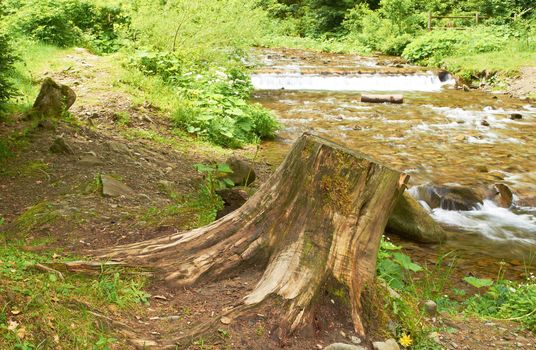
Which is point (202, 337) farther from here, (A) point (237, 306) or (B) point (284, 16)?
(B) point (284, 16)

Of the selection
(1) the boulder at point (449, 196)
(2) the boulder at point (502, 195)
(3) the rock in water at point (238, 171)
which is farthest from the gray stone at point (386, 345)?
(2) the boulder at point (502, 195)

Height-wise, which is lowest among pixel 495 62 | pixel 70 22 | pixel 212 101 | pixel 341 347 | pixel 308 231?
pixel 495 62

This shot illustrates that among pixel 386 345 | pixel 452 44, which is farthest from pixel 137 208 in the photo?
pixel 452 44

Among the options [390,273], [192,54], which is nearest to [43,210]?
[390,273]

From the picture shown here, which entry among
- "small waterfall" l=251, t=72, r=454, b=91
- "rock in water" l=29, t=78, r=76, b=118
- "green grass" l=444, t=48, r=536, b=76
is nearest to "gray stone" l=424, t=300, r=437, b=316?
"rock in water" l=29, t=78, r=76, b=118

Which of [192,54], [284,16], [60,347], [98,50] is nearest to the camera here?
[60,347]

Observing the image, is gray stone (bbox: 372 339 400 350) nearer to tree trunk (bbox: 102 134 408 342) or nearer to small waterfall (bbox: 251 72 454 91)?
tree trunk (bbox: 102 134 408 342)

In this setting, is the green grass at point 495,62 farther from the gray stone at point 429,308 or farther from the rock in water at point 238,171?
the gray stone at point 429,308

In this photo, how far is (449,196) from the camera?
24.2ft

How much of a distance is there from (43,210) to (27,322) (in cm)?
229

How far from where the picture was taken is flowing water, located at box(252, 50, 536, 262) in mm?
7000

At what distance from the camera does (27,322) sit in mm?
2434

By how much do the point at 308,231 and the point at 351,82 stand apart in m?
15.1

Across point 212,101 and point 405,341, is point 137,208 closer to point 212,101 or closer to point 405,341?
point 405,341
